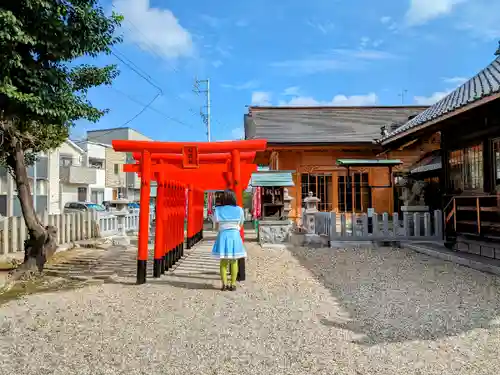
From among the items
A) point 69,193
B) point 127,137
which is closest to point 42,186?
point 69,193

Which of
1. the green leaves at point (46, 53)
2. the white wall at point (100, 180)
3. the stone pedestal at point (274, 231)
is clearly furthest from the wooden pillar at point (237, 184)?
the white wall at point (100, 180)

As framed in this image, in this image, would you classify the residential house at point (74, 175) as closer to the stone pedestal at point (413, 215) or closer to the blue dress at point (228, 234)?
the stone pedestal at point (413, 215)

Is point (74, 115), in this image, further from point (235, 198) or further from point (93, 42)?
point (235, 198)

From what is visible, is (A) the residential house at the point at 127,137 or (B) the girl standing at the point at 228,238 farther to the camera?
(A) the residential house at the point at 127,137

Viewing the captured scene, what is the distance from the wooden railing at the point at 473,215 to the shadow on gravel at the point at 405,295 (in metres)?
1.00

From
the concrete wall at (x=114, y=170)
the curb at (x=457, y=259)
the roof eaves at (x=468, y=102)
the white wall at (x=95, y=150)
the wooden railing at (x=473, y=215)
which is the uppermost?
the white wall at (x=95, y=150)

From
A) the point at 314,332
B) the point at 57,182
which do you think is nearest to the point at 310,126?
the point at 314,332

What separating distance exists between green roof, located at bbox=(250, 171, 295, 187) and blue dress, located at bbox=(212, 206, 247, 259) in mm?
5823

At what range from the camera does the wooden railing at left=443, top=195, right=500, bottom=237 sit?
26.7ft

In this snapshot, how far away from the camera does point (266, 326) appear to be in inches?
177

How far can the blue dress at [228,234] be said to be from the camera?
628 centimetres

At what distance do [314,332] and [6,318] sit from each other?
148 inches

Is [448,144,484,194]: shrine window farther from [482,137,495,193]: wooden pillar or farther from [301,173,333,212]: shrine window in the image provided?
[301,173,333,212]: shrine window

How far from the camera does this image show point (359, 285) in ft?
21.9
